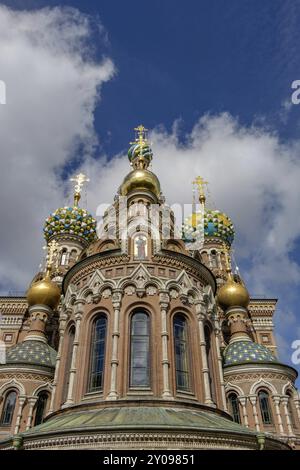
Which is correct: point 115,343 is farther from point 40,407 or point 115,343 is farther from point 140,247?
point 40,407

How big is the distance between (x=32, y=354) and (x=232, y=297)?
10752mm

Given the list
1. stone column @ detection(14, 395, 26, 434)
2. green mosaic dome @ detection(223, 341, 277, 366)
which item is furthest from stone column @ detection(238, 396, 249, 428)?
stone column @ detection(14, 395, 26, 434)

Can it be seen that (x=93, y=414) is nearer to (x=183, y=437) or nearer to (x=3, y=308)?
(x=183, y=437)

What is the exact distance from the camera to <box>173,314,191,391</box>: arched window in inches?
573

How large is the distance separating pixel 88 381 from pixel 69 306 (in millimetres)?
3374

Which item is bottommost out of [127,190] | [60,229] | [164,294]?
[164,294]

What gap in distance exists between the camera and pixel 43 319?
74.3ft

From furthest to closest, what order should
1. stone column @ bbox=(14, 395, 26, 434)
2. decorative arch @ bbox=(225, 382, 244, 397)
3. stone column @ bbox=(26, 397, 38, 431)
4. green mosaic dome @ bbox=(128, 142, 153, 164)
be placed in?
green mosaic dome @ bbox=(128, 142, 153, 164) < decorative arch @ bbox=(225, 382, 244, 397) < stone column @ bbox=(26, 397, 38, 431) < stone column @ bbox=(14, 395, 26, 434)

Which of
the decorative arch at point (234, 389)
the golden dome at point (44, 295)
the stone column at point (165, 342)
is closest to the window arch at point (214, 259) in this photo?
the golden dome at point (44, 295)

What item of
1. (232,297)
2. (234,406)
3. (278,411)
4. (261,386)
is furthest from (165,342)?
(232,297)

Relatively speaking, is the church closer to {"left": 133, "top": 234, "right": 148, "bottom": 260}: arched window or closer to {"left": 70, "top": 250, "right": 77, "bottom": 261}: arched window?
{"left": 133, "top": 234, "right": 148, "bottom": 260}: arched window

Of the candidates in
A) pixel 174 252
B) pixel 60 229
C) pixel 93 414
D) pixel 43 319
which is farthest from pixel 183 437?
pixel 60 229

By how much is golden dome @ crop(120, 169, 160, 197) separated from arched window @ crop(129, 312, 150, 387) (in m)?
8.57

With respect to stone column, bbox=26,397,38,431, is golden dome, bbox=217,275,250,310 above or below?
above
